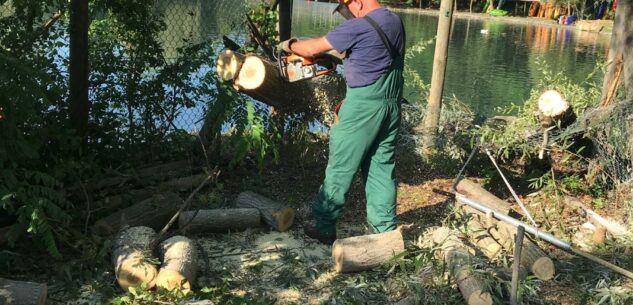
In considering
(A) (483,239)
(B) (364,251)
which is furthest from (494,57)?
(B) (364,251)

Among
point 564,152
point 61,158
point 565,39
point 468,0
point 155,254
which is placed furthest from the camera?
point 468,0

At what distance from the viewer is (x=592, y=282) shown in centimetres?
409

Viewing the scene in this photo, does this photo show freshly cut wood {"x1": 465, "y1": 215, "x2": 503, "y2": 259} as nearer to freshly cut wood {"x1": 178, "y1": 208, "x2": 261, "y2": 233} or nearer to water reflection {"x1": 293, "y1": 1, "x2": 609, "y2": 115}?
freshly cut wood {"x1": 178, "y1": 208, "x2": 261, "y2": 233}

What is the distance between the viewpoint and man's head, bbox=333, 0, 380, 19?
4.22 meters

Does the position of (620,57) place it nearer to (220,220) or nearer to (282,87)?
(282,87)

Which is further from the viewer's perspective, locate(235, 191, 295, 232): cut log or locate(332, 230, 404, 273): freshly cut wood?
locate(235, 191, 295, 232): cut log

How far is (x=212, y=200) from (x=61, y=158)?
1259 mm

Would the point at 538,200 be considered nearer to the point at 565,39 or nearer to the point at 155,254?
the point at 155,254

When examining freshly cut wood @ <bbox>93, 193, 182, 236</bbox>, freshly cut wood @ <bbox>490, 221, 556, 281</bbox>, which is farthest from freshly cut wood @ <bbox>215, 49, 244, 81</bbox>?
freshly cut wood @ <bbox>490, 221, 556, 281</bbox>

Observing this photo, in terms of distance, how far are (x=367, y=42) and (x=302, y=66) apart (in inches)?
23.9

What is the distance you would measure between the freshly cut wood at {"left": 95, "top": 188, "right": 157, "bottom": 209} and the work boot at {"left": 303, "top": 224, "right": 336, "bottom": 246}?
127 centimetres

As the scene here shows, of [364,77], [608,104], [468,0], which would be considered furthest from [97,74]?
[468,0]

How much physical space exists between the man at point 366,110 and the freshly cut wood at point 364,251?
353 millimetres

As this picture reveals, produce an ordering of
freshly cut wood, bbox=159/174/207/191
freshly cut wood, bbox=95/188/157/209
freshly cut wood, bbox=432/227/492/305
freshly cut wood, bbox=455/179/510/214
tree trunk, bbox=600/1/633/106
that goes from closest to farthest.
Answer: freshly cut wood, bbox=432/227/492/305
freshly cut wood, bbox=95/188/157/209
freshly cut wood, bbox=159/174/207/191
freshly cut wood, bbox=455/179/510/214
tree trunk, bbox=600/1/633/106
